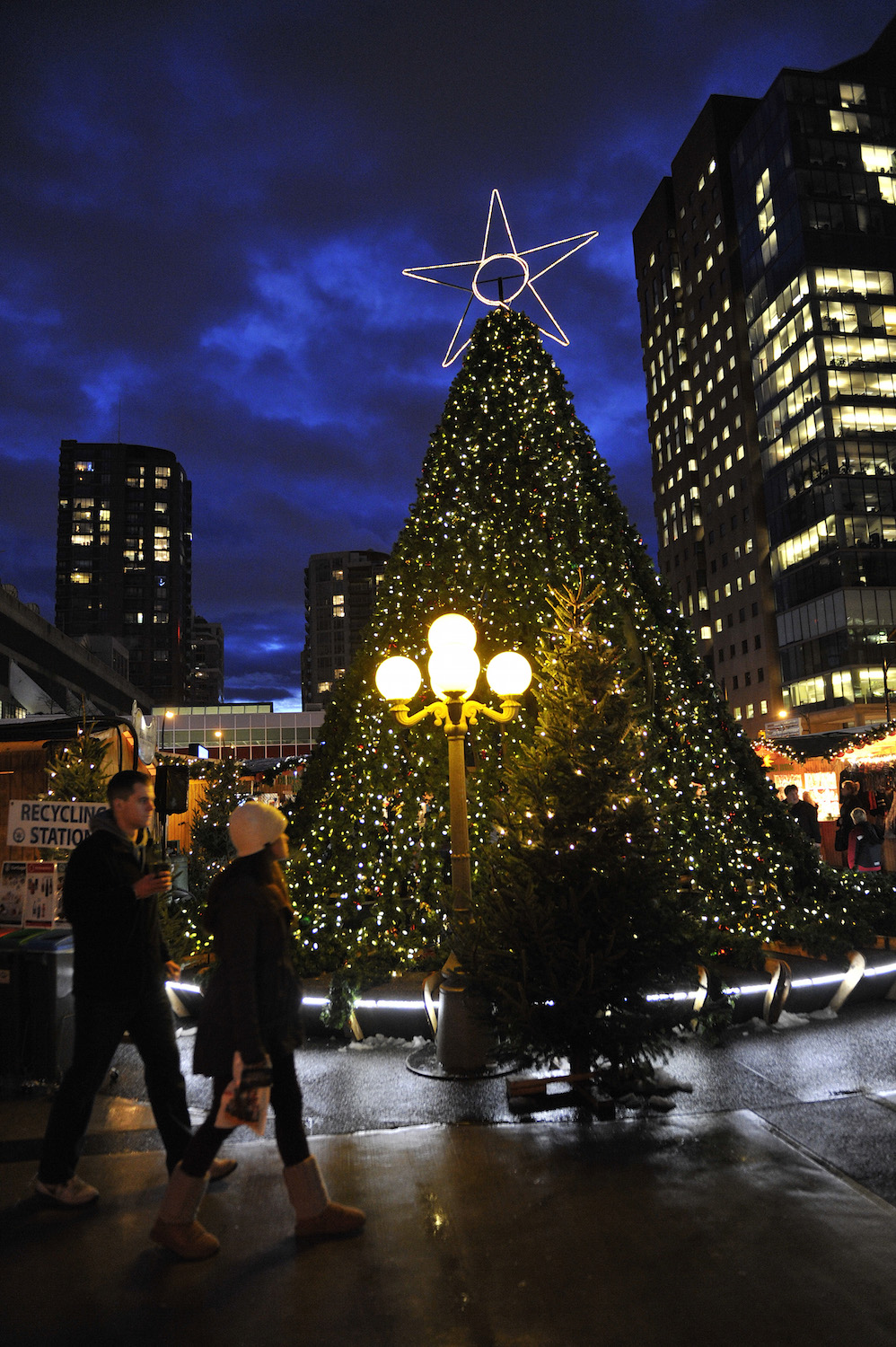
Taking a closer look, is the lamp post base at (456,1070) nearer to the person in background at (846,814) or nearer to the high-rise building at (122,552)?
the person in background at (846,814)

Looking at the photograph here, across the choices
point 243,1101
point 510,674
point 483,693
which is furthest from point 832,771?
point 243,1101

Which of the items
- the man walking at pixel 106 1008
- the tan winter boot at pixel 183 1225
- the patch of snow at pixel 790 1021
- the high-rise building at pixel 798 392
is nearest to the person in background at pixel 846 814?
the patch of snow at pixel 790 1021

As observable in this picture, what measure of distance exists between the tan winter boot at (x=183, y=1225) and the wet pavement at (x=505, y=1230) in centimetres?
6

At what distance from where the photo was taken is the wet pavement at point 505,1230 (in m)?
3.08

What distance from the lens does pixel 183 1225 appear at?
11.7ft

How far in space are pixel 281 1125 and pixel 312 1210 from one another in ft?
1.29

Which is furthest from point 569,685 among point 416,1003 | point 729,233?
point 729,233

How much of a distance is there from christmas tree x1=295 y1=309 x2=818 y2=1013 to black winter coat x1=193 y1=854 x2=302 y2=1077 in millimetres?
4009

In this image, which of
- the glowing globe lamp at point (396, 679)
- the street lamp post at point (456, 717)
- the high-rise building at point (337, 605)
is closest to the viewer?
the street lamp post at point (456, 717)

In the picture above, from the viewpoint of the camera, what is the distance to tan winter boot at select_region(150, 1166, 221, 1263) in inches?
140

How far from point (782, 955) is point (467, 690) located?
13.0 ft

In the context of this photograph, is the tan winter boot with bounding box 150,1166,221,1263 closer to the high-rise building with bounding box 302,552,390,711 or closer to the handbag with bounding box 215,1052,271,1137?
the handbag with bounding box 215,1052,271,1137

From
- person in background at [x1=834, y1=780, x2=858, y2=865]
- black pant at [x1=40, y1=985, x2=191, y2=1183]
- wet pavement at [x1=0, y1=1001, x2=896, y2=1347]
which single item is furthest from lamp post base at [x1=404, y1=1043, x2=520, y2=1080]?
person in background at [x1=834, y1=780, x2=858, y2=865]

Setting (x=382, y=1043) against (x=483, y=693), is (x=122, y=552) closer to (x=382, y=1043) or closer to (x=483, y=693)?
(x=483, y=693)
